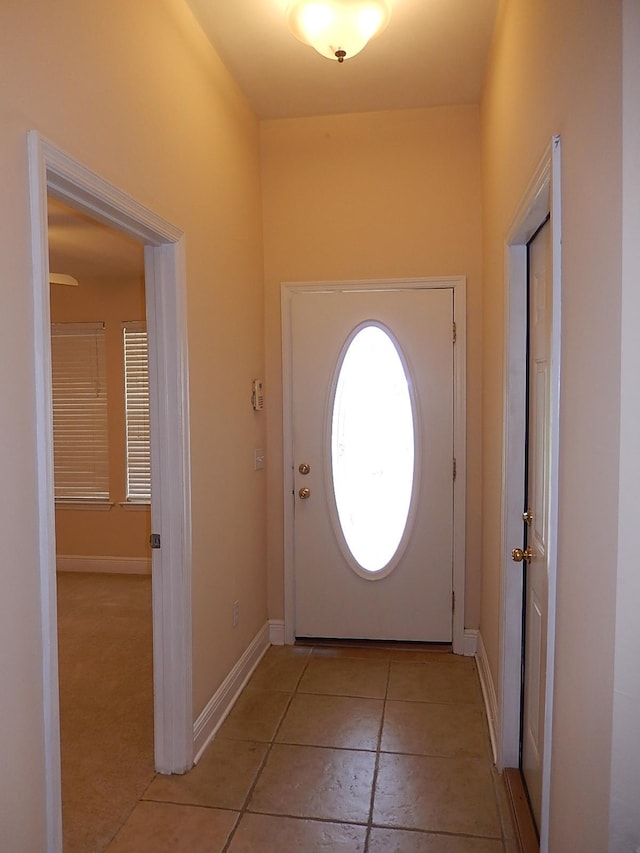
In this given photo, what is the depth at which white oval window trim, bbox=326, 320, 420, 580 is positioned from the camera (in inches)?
136

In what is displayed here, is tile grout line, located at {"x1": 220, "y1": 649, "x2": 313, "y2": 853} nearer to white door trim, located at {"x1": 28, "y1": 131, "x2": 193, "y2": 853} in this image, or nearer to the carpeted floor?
white door trim, located at {"x1": 28, "y1": 131, "x2": 193, "y2": 853}

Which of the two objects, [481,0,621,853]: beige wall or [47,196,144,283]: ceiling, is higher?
[47,196,144,283]: ceiling

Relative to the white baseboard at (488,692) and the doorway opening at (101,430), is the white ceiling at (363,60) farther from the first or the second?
the white baseboard at (488,692)

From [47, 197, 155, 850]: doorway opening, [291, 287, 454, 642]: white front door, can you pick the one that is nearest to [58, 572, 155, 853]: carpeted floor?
[47, 197, 155, 850]: doorway opening

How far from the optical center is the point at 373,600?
3520 millimetres

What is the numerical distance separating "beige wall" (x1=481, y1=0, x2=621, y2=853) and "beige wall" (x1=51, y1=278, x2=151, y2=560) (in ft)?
13.6

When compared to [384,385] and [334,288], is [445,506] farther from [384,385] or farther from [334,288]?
[334,288]

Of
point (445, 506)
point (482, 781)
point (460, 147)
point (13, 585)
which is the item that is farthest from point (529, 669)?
point (460, 147)

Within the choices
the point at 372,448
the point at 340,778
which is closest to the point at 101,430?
the point at 372,448

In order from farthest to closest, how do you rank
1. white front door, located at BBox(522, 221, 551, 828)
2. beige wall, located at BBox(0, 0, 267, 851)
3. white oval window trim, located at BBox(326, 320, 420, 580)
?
white oval window trim, located at BBox(326, 320, 420, 580) < white front door, located at BBox(522, 221, 551, 828) < beige wall, located at BBox(0, 0, 267, 851)

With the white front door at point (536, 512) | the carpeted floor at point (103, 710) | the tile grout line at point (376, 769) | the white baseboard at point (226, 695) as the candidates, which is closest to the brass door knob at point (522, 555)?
the white front door at point (536, 512)

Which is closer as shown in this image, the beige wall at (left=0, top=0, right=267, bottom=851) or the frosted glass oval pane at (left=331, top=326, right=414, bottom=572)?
the beige wall at (left=0, top=0, right=267, bottom=851)

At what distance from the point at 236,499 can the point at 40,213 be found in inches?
70.2

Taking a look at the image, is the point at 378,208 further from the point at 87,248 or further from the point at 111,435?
the point at 111,435
